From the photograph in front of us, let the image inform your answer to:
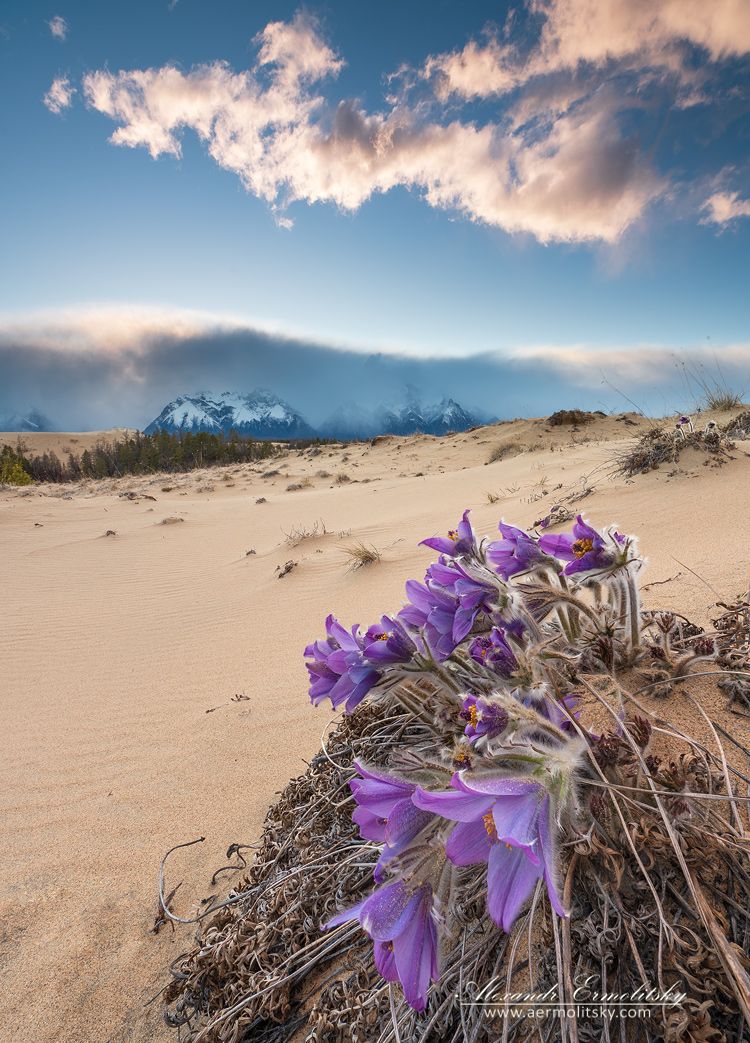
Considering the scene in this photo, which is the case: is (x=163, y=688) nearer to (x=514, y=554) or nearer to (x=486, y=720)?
(x=514, y=554)

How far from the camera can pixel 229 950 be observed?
1247mm

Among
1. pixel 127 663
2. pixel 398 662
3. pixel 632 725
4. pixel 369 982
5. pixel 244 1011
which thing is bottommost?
pixel 127 663

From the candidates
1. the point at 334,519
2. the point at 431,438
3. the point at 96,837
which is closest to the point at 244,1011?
the point at 96,837

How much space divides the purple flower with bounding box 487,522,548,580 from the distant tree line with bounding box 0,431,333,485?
2983 cm

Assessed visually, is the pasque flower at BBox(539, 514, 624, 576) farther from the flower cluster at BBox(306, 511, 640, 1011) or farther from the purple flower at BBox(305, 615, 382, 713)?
the purple flower at BBox(305, 615, 382, 713)

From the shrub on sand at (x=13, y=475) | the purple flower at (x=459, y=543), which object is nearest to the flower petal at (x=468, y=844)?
the purple flower at (x=459, y=543)

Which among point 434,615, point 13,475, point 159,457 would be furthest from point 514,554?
point 159,457

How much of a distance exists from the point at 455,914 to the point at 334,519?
9.06 meters

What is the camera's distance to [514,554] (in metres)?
1.41

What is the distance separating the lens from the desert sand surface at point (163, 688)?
1566 millimetres

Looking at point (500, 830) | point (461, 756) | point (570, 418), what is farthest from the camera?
point (570, 418)

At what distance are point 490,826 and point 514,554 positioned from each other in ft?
2.49

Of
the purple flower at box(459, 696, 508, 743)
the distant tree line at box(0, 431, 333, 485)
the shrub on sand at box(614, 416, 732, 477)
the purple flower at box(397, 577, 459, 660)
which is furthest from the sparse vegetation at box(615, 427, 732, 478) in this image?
the distant tree line at box(0, 431, 333, 485)

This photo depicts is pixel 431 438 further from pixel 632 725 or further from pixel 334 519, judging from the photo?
pixel 632 725
